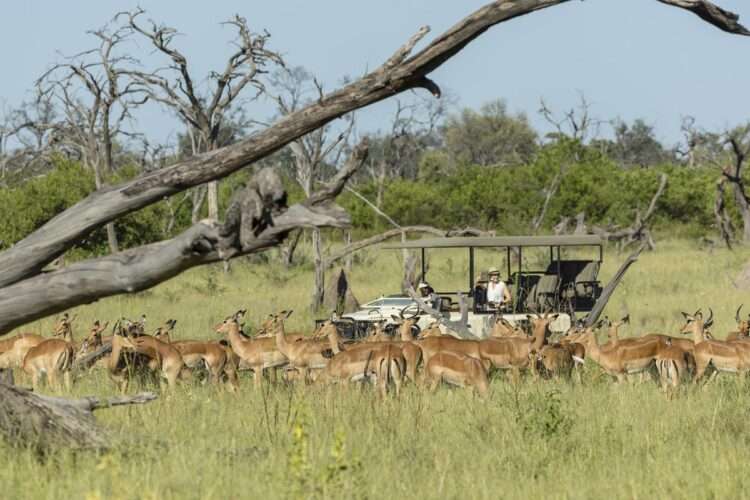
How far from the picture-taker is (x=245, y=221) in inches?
232

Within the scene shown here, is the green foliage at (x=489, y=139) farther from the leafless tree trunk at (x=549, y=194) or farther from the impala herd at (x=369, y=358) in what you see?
the impala herd at (x=369, y=358)

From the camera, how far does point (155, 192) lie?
21.8 feet

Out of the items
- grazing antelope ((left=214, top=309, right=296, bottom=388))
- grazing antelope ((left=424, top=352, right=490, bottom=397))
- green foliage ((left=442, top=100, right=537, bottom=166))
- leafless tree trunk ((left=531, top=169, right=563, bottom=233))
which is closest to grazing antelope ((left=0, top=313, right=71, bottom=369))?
grazing antelope ((left=214, top=309, right=296, bottom=388))

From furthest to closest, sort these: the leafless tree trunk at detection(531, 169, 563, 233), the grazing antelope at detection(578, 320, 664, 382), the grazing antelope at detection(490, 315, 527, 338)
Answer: the leafless tree trunk at detection(531, 169, 563, 233) < the grazing antelope at detection(490, 315, 527, 338) < the grazing antelope at detection(578, 320, 664, 382)

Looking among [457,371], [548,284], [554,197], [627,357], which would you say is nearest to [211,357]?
[457,371]

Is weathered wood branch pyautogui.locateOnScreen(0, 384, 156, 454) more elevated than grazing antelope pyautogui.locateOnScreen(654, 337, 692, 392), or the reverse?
weathered wood branch pyautogui.locateOnScreen(0, 384, 156, 454)

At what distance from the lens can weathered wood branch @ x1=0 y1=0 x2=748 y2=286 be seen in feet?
21.9

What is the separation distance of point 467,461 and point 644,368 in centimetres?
448

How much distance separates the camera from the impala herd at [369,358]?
11297 mm

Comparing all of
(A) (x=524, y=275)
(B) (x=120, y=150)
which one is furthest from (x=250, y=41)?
(B) (x=120, y=150)

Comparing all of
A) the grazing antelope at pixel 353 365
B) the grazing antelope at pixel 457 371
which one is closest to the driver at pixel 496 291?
the grazing antelope at pixel 457 371

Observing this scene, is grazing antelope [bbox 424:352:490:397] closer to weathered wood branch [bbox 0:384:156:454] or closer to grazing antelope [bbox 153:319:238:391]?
grazing antelope [bbox 153:319:238:391]

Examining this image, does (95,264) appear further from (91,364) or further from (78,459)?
(91,364)

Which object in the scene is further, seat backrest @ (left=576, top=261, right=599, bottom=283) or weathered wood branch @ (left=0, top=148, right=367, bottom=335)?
seat backrest @ (left=576, top=261, right=599, bottom=283)
